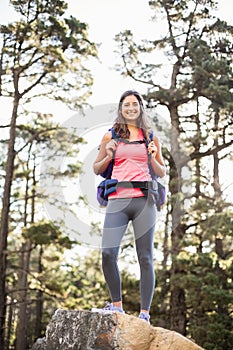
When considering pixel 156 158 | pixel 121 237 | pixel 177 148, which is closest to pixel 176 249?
pixel 177 148

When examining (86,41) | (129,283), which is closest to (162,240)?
(129,283)

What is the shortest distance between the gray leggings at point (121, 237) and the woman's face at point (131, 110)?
0.56 m

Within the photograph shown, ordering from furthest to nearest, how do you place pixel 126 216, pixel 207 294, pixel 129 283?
pixel 129 283 < pixel 207 294 < pixel 126 216

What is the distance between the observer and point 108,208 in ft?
11.1

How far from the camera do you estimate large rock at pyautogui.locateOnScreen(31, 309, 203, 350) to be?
3084 mm

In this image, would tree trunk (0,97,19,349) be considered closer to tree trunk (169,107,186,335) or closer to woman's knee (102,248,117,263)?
tree trunk (169,107,186,335)

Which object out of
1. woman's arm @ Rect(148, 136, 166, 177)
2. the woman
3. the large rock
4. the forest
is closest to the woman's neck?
the woman

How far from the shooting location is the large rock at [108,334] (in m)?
3.08

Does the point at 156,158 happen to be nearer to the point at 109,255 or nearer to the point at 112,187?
the point at 112,187

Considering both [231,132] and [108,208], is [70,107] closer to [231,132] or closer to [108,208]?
[231,132]

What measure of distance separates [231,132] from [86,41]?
13.2 feet

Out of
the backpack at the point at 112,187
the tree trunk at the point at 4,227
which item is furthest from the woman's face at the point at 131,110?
the tree trunk at the point at 4,227

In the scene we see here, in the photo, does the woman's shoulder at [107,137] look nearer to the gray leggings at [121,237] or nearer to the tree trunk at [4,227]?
the gray leggings at [121,237]

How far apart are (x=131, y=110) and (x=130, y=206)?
2.18 ft
